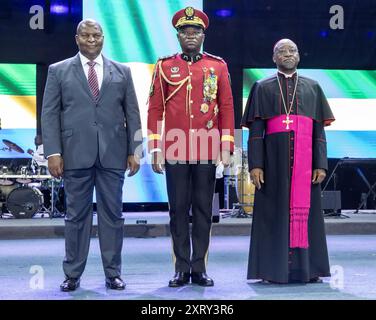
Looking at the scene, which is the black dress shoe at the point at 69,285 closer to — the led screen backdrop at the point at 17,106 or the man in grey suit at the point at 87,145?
the man in grey suit at the point at 87,145

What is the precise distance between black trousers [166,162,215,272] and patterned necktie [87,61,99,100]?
2.29 feet

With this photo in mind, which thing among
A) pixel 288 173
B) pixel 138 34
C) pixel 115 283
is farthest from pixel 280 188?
pixel 138 34

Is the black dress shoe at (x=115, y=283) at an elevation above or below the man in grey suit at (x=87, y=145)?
below

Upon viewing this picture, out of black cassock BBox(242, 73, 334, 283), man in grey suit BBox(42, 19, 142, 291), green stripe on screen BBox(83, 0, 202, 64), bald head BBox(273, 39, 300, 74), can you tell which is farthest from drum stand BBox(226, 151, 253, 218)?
man in grey suit BBox(42, 19, 142, 291)

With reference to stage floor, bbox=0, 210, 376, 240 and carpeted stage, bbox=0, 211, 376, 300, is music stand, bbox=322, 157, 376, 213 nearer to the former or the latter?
carpeted stage, bbox=0, 211, 376, 300

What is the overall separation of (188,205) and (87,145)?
817 millimetres

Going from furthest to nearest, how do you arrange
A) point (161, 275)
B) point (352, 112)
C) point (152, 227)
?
point (352, 112) < point (152, 227) < point (161, 275)

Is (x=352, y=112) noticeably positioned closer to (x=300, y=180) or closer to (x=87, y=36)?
(x=300, y=180)

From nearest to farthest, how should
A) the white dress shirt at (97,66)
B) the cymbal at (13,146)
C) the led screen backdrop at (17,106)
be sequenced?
1. the white dress shirt at (97,66)
2. the cymbal at (13,146)
3. the led screen backdrop at (17,106)

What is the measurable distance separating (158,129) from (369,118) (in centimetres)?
707

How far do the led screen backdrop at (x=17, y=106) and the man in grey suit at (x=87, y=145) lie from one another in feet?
20.2

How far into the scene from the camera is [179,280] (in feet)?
14.0

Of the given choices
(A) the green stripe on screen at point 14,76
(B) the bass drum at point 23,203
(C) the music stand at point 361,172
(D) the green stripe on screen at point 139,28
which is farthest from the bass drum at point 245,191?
(A) the green stripe on screen at point 14,76

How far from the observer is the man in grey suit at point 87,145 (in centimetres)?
410
